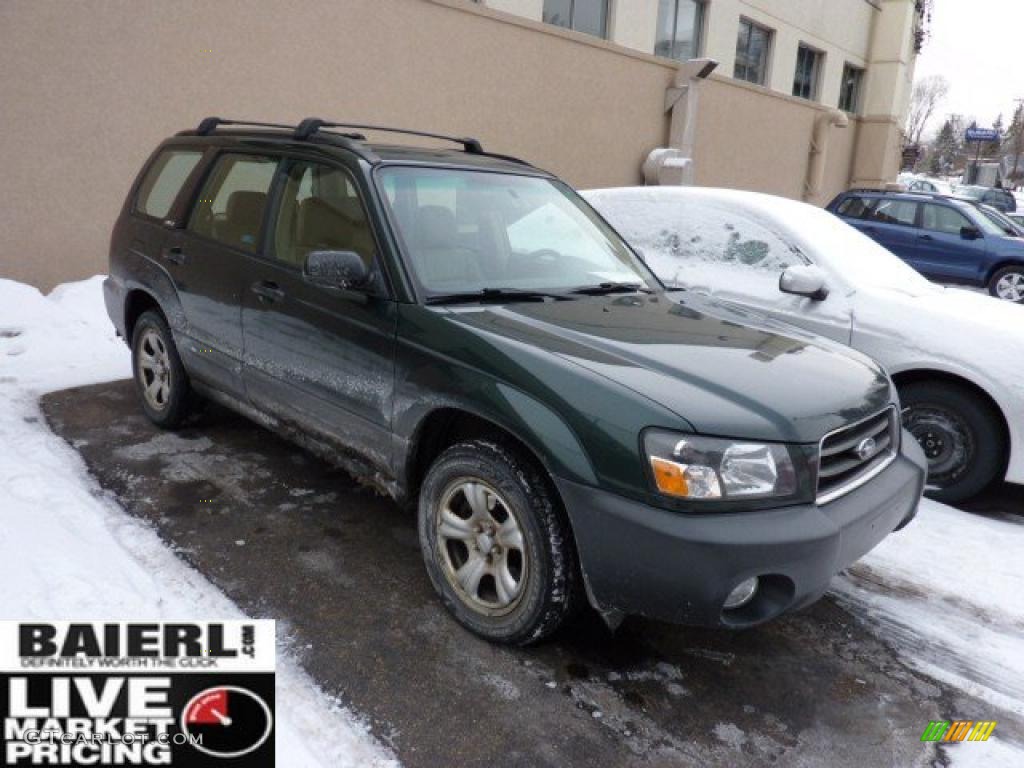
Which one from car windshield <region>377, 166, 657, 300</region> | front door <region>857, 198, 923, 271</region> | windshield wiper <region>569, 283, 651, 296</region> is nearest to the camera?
car windshield <region>377, 166, 657, 300</region>

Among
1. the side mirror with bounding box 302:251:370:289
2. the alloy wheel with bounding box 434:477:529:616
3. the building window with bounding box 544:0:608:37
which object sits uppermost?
the building window with bounding box 544:0:608:37

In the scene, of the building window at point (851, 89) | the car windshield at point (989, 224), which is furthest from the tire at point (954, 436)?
the building window at point (851, 89)

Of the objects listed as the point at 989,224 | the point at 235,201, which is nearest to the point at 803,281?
the point at 235,201

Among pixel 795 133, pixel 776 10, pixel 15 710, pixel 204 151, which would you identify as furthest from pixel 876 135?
pixel 15 710

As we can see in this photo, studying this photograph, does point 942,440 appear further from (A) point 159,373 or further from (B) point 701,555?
(A) point 159,373

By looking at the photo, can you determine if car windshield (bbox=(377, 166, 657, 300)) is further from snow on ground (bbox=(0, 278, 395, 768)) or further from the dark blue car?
the dark blue car

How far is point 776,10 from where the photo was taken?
17953 millimetres

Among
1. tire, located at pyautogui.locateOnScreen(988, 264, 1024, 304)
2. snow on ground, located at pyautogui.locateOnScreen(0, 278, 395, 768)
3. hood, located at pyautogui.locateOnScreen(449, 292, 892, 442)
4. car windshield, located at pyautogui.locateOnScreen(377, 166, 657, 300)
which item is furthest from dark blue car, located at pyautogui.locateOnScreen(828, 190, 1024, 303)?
snow on ground, located at pyautogui.locateOnScreen(0, 278, 395, 768)

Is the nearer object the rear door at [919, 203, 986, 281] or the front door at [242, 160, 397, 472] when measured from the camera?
the front door at [242, 160, 397, 472]

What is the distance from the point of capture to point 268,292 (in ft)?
12.4

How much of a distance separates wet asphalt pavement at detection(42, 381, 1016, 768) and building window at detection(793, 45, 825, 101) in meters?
19.7

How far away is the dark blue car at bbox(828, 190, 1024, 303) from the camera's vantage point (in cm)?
1244

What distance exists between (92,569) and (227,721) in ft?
3.65

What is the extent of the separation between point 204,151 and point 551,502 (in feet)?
10.2
